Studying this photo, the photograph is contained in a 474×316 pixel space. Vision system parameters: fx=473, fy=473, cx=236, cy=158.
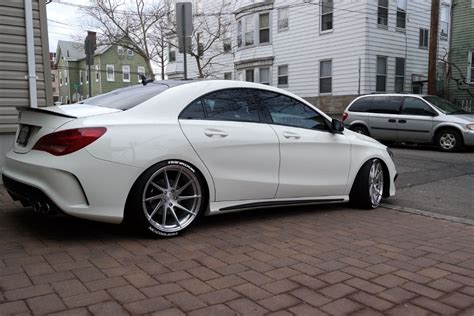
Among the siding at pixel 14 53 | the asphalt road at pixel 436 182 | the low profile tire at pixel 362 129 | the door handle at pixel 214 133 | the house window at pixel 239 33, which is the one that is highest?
the house window at pixel 239 33

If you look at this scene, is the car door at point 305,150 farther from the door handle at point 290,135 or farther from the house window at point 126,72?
the house window at point 126,72

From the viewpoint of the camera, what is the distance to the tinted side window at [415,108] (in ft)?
43.9

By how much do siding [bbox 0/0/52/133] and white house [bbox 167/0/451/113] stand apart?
15787 mm

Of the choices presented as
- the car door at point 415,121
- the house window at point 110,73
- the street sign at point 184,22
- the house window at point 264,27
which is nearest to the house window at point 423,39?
the house window at point 264,27

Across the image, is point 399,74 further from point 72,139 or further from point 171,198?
point 72,139

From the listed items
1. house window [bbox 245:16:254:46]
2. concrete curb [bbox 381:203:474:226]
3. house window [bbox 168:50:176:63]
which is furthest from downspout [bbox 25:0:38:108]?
house window [bbox 168:50:176:63]

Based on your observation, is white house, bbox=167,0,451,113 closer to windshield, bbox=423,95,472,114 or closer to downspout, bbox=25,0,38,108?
windshield, bbox=423,95,472,114

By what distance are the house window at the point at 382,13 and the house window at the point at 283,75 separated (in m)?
5.15

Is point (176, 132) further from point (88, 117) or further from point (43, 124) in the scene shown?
point (43, 124)

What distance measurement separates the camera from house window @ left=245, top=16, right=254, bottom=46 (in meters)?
25.7

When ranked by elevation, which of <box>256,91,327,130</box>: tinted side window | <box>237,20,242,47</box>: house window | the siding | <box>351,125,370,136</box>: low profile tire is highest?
<box>237,20,242,47</box>: house window

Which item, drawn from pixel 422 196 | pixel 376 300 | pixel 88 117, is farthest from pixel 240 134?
pixel 422 196

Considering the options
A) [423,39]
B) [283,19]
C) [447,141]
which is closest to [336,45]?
[283,19]

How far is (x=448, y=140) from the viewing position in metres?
12.9
